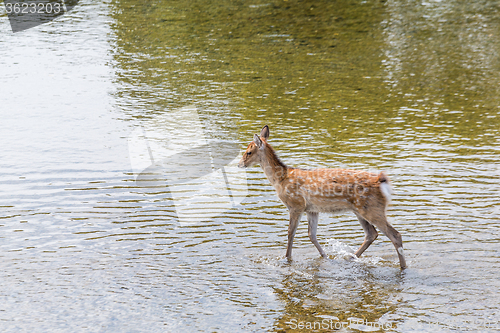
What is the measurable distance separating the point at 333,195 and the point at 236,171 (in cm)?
327

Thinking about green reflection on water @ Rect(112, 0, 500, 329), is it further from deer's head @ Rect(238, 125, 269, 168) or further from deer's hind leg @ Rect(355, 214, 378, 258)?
deer's head @ Rect(238, 125, 269, 168)

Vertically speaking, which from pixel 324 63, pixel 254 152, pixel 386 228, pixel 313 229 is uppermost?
pixel 254 152

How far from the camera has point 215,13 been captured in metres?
21.2

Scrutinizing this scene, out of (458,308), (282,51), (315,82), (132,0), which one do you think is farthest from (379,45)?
(458,308)

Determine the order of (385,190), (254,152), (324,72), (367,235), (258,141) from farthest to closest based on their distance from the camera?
(324,72), (254,152), (258,141), (367,235), (385,190)

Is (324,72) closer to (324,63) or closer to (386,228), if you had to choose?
(324,63)

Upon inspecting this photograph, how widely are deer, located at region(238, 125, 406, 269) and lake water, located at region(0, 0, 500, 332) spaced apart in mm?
301

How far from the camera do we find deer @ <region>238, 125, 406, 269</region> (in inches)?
272

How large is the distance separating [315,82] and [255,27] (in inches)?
216

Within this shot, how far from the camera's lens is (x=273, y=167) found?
25.5 ft

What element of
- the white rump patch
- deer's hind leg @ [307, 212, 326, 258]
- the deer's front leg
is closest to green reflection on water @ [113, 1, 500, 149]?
deer's hind leg @ [307, 212, 326, 258]

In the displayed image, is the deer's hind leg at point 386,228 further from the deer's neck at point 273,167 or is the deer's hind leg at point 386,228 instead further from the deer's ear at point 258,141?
the deer's ear at point 258,141

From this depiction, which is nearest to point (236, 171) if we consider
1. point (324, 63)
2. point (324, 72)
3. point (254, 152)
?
point (254, 152)

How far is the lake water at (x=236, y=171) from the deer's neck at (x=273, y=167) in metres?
0.69
